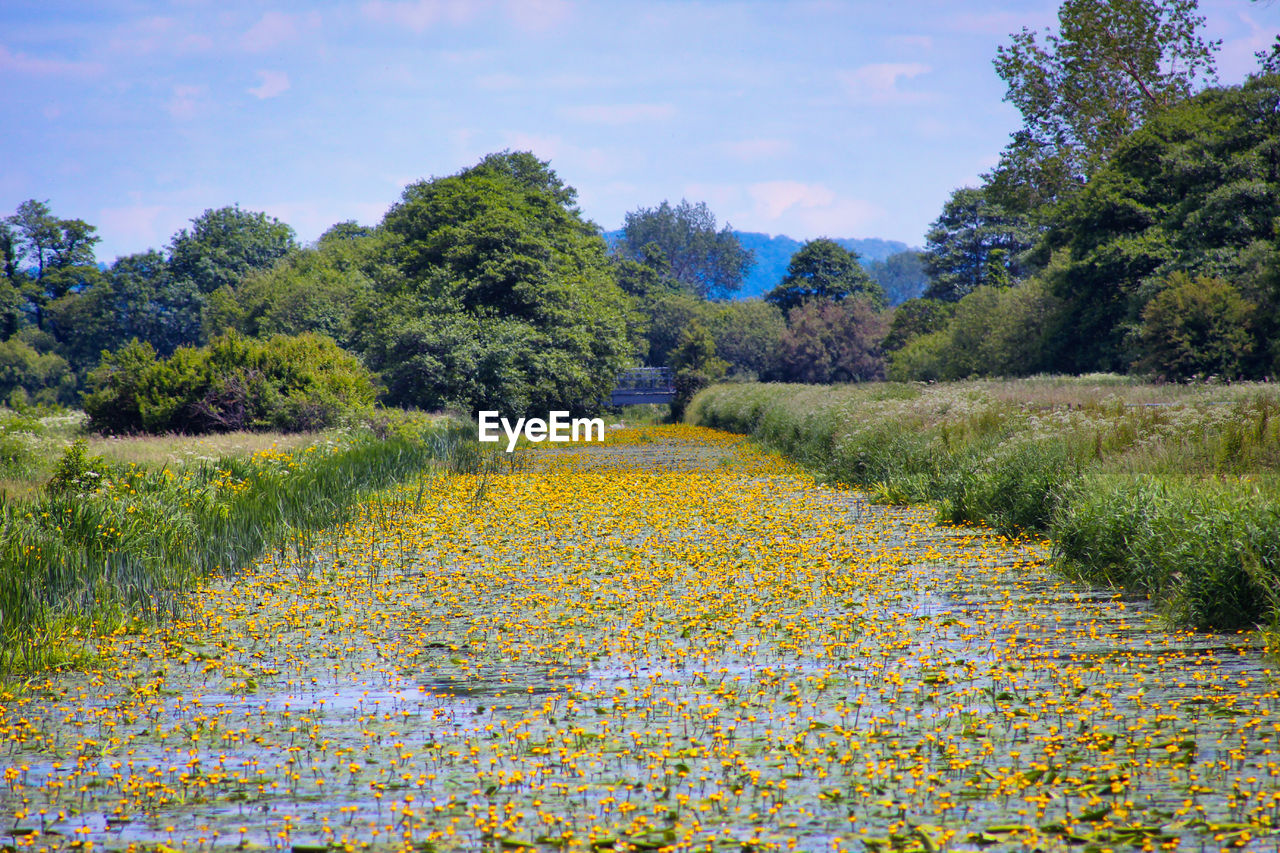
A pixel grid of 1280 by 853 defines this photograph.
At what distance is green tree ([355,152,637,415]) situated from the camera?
3522 cm

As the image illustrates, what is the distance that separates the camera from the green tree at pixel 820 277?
7612 centimetres

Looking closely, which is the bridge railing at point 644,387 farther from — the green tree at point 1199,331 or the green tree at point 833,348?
the green tree at point 1199,331

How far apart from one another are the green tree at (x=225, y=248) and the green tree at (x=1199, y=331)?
218 feet

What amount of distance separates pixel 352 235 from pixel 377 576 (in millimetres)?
80499

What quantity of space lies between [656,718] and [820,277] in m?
73.2

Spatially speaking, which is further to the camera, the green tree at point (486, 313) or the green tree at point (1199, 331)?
the green tree at point (486, 313)

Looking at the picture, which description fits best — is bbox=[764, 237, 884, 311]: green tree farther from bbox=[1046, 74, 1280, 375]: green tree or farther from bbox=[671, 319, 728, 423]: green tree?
bbox=[1046, 74, 1280, 375]: green tree

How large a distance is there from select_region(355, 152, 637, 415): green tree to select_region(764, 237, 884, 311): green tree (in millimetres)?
33400

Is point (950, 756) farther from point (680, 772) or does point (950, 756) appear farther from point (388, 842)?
point (388, 842)

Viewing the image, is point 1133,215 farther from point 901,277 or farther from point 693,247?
point 901,277

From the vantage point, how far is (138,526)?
9531 mm

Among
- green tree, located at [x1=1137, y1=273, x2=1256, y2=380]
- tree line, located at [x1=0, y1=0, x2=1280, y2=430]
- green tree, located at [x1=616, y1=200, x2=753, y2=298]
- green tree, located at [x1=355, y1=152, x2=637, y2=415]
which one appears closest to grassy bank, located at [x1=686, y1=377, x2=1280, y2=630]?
green tree, located at [x1=1137, y1=273, x2=1256, y2=380]

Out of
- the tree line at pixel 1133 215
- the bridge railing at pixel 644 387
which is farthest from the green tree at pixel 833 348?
the tree line at pixel 1133 215

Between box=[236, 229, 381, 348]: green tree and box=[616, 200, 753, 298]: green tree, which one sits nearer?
box=[236, 229, 381, 348]: green tree
